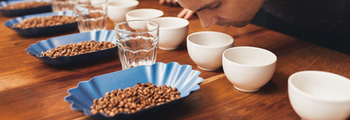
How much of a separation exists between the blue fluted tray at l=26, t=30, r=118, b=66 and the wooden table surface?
1.1 inches

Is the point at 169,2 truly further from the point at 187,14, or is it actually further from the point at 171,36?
the point at 171,36

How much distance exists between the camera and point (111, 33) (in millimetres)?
1352

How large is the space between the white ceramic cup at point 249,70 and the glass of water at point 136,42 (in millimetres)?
271

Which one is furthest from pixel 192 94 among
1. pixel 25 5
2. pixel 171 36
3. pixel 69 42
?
→ pixel 25 5

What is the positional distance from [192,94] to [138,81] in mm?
174

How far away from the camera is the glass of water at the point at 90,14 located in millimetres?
1486

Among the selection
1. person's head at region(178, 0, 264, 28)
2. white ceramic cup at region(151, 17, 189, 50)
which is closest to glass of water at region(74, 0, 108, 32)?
white ceramic cup at region(151, 17, 189, 50)

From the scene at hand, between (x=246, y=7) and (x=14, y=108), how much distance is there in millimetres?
768

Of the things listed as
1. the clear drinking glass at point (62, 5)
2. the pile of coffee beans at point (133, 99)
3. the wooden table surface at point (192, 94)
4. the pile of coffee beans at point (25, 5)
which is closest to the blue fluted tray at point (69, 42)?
the wooden table surface at point (192, 94)

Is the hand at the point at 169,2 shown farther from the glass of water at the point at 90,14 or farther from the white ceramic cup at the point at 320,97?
the white ceramic cup at the point at 320,97

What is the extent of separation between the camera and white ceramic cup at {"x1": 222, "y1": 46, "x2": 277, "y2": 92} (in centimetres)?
85

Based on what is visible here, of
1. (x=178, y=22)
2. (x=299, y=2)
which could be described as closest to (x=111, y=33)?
(x=178, y=22)

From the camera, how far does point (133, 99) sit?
801 millimetres

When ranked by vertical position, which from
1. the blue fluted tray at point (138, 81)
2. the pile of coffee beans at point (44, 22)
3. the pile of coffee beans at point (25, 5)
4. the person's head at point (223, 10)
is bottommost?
the pile of coffee beans at point (25, 5)
